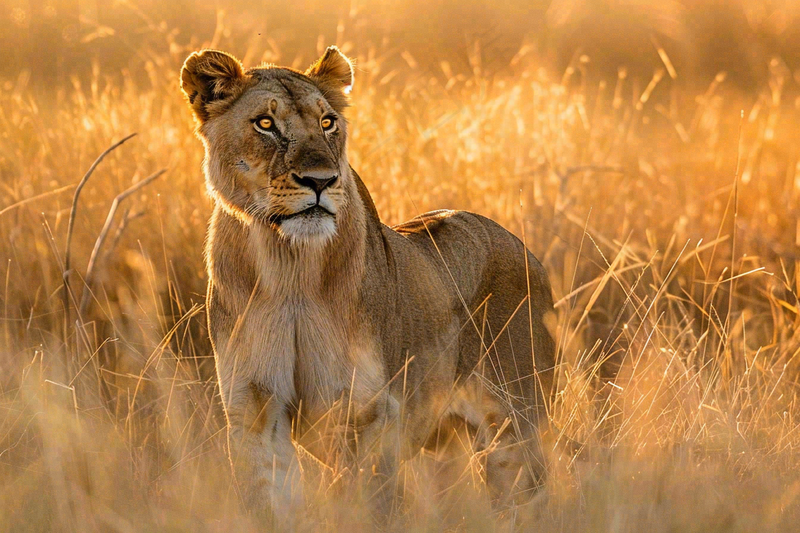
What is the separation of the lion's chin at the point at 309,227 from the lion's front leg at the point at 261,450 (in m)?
0.50

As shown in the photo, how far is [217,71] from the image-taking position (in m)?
3.57

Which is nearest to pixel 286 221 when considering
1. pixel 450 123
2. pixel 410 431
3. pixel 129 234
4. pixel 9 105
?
pixel 410 431

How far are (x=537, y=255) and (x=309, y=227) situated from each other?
3.39 metres

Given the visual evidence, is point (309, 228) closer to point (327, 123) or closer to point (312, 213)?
point (312, 213)

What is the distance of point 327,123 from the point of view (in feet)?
11.7

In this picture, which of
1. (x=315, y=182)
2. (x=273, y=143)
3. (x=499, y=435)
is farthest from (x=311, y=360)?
(x=499, y=435)

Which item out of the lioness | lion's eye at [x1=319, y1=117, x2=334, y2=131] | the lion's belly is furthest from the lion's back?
the lion's belly

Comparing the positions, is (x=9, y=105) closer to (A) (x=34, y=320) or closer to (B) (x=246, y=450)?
(A) (x=34, y=320)

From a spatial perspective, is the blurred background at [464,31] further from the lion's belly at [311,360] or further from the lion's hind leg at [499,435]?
the lion's belly at [311,360]

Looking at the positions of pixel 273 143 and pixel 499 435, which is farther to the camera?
pixel 499 435

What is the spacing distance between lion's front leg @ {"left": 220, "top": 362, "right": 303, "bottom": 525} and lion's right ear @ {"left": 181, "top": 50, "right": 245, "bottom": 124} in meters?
1.01

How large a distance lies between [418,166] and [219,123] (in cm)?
374

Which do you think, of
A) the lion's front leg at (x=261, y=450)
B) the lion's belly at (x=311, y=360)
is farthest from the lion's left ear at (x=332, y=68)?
the lion's front leg at (x=261, y=450)

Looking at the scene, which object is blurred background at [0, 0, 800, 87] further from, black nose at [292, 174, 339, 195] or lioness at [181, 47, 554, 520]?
black nose at [292, 174, 339, 195]
